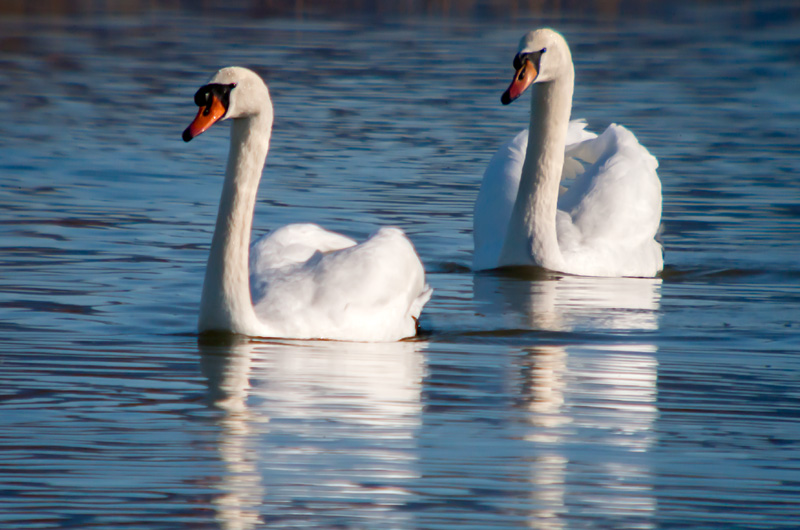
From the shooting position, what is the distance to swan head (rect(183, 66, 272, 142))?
23.2 feet

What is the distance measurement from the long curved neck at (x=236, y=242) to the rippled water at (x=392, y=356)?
16 cm

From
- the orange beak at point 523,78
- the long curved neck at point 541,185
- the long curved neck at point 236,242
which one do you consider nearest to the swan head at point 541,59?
the orange beak at point 523,78

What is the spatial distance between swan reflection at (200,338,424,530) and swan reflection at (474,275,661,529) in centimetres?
50

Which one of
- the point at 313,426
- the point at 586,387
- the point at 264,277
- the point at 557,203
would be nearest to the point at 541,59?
the point at 557,203

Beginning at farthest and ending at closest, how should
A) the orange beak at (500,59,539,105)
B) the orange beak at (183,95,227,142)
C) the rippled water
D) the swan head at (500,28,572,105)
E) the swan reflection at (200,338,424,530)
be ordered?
the swan head at (500,28,572,105)
the orange beak at (500,59,539,105)
the orange beak at (183,95,227,142)
the rippled water
the swan reflection at (200,338,424,530)

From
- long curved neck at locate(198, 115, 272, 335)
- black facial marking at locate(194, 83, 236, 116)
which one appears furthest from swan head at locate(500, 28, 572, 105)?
black facial marking at locate(194, 83, 236, 116)

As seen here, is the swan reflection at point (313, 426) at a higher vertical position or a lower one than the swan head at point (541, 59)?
lower

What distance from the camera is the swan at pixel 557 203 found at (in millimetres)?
9703

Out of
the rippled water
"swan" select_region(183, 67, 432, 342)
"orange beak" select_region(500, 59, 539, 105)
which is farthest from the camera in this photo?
"orange beak" select_region(500, 59, 539, 105)

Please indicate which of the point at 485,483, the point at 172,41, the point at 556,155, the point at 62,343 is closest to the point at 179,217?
the point at 556,155

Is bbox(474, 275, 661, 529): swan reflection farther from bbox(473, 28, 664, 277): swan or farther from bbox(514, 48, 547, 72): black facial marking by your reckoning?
bbox(514, 48, 547, 72): black facial marking

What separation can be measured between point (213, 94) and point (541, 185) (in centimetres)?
332

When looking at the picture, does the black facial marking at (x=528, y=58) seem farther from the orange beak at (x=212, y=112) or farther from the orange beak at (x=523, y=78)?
the orange beak at (x=212, y=112)

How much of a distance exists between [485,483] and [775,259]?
5622 millimetres
